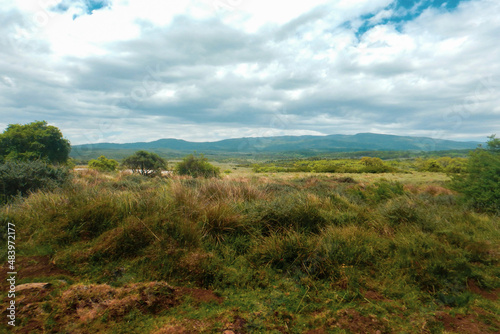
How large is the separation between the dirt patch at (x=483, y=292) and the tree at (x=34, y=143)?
33076 millimetres

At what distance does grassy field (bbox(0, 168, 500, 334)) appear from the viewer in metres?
2.52

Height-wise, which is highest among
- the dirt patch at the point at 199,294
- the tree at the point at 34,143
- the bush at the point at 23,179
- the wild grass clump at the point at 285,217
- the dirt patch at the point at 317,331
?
the tree at the point at 34,143

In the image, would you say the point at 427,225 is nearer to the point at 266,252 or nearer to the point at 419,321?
the point at 419,321

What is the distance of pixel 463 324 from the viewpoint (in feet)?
8.68

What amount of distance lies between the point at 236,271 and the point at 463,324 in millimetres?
2686

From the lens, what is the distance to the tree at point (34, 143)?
26.5m

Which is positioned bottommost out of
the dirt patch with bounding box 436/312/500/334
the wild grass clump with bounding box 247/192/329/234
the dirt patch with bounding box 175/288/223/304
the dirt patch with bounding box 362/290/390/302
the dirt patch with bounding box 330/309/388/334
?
the dirt patch with bounding box 436/312/500/334

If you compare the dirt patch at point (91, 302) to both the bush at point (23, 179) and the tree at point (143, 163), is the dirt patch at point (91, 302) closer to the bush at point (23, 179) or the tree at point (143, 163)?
the bush at point (23, 179)

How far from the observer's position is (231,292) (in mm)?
3086

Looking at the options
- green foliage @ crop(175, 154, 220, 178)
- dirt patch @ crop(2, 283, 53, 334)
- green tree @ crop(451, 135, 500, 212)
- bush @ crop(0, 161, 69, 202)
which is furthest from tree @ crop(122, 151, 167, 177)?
dirt patch @ crop(2, 283, 53, 334)

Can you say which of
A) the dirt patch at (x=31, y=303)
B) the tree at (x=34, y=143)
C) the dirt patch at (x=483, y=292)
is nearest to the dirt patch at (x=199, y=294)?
the dirt patch at (x=31, y=303)

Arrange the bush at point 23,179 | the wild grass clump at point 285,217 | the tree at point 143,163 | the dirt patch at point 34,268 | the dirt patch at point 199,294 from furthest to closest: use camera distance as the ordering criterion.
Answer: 1. the tree at point 143,163
2. the bush at point 23,179
3. the wild grass clump at point 285,217
4. the dirt patch at point 34,268
5. the dirt patch at point 199,294

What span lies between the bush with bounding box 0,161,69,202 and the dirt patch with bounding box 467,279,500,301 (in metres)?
10.2

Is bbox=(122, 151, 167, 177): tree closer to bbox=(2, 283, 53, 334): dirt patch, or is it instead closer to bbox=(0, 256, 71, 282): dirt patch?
bbox=(0, 256, 71, 282): dirt patch
